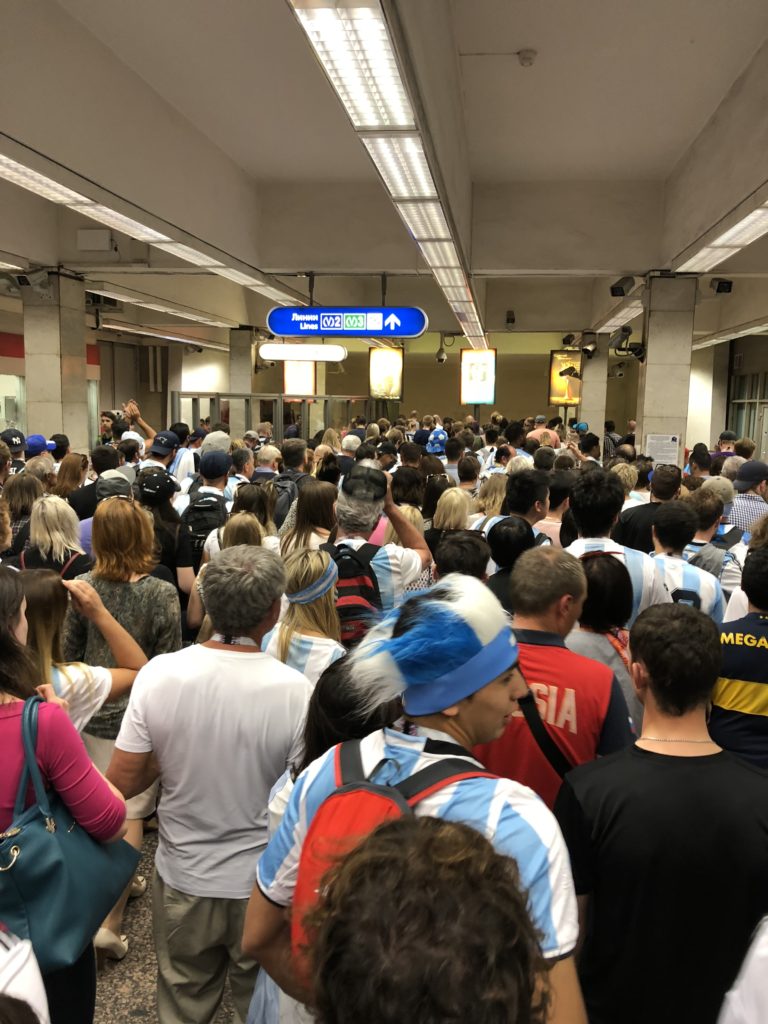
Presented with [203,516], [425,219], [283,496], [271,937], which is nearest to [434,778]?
[271,937]

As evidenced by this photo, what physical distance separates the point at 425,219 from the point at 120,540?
491 centimetres

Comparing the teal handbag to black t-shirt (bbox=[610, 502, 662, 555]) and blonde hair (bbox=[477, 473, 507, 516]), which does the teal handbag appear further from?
blonde hair (bbox=[477, 473, 507, 516])

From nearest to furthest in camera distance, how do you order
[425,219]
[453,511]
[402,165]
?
1. [453,511]
2. [402,165]
3. [425,219]

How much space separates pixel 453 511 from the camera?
4.96 meters

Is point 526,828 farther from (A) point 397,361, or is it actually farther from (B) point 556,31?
(A) point 397,361

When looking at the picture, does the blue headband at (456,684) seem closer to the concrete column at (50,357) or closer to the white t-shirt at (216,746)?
the white t-shirt at (216,746)

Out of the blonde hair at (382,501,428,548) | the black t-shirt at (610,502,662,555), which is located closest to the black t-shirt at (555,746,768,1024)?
the blonde hair at (382,501,428,548)

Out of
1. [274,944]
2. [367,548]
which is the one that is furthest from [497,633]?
[367,548]

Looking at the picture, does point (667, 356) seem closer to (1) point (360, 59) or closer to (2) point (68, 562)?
(1) point (360, 59)

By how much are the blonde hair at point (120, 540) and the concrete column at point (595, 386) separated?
16.6m

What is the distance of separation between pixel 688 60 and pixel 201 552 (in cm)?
523

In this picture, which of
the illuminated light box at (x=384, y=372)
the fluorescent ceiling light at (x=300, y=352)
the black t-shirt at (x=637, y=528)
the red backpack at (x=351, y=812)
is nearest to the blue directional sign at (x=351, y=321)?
the fluorescent ceiling light at (x=300, y=352)

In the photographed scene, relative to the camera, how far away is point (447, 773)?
1.36 meters

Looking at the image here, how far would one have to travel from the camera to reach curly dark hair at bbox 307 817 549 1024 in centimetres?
79
